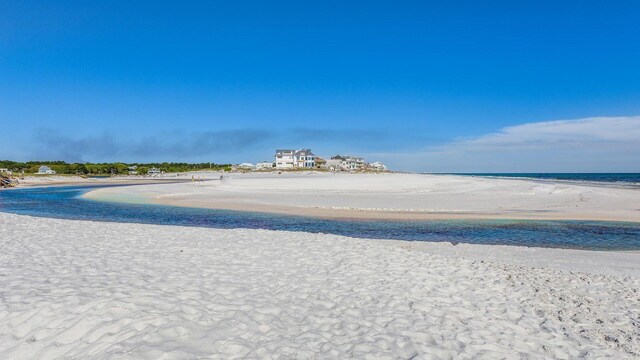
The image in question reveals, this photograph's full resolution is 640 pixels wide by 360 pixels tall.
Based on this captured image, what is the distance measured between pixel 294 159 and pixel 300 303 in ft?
466

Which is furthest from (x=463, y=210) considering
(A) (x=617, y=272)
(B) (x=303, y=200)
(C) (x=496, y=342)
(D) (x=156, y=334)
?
(D) (x=156, y=334)

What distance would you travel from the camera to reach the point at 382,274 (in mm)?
9703

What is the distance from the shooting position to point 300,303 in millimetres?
7445

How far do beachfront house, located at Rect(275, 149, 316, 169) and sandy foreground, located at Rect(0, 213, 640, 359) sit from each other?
446ft

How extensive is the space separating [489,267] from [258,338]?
756 centimetres

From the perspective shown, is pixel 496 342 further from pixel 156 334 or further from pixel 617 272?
pixel 617 272

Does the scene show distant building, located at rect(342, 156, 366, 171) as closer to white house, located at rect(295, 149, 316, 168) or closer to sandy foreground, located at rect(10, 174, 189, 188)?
white house, located at rect(295, 149, 316, 168)

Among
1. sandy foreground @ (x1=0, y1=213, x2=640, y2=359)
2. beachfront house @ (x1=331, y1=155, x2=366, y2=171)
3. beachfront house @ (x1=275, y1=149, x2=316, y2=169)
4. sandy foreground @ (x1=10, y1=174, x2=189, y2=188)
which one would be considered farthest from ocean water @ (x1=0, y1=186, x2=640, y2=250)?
beachfront house @ (x1=331, y1=155, x2=366, y2=171)

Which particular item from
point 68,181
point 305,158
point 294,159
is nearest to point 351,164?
point 305,158

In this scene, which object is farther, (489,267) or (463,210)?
(463,210)

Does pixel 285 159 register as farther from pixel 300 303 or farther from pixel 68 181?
pixel 300 303

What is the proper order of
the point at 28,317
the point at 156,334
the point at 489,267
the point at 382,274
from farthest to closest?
the point at 489,267, the point at 382,274, the point at 28,317, the point at 156,334

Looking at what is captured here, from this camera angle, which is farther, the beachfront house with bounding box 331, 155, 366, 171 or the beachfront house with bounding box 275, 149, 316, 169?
the beachfront house with bounding box 331, 155, 366, 171

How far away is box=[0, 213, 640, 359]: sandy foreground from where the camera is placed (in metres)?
5.59
